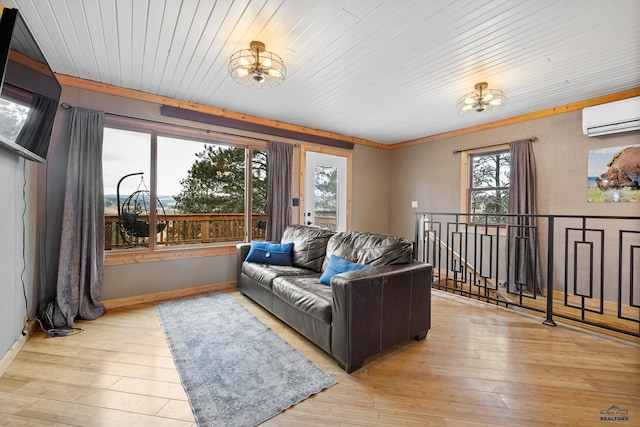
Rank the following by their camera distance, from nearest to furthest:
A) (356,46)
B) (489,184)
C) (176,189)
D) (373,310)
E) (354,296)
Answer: (354,296)
(373,310)
(356,46)
(489,184)
(176,189)

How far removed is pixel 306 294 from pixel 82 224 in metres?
2.45

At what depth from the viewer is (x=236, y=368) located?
196 centimetres

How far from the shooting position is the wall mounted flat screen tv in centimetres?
147

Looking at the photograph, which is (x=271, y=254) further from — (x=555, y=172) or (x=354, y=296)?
(x=555, y=172)

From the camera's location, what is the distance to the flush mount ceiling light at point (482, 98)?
9.70ft

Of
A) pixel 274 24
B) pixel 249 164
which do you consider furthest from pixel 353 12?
pixel 249 164

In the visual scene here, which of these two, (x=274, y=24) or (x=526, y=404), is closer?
(x=526, y=404)

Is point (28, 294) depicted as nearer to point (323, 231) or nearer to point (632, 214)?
point (323, 231)

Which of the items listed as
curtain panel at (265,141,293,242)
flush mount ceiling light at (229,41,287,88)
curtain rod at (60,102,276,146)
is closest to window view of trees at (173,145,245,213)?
curtain rod at (60,102,276,146)

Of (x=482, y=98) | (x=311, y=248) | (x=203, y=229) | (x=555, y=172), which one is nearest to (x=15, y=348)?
(x=311, y=248)

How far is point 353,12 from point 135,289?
357cm

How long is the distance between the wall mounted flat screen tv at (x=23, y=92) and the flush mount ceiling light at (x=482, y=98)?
11.9 ft

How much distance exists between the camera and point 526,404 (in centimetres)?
161

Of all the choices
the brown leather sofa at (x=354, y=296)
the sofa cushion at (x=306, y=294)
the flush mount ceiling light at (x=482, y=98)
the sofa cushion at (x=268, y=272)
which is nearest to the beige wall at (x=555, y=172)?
the flush mount ceiling light at (x=482, y=98)
